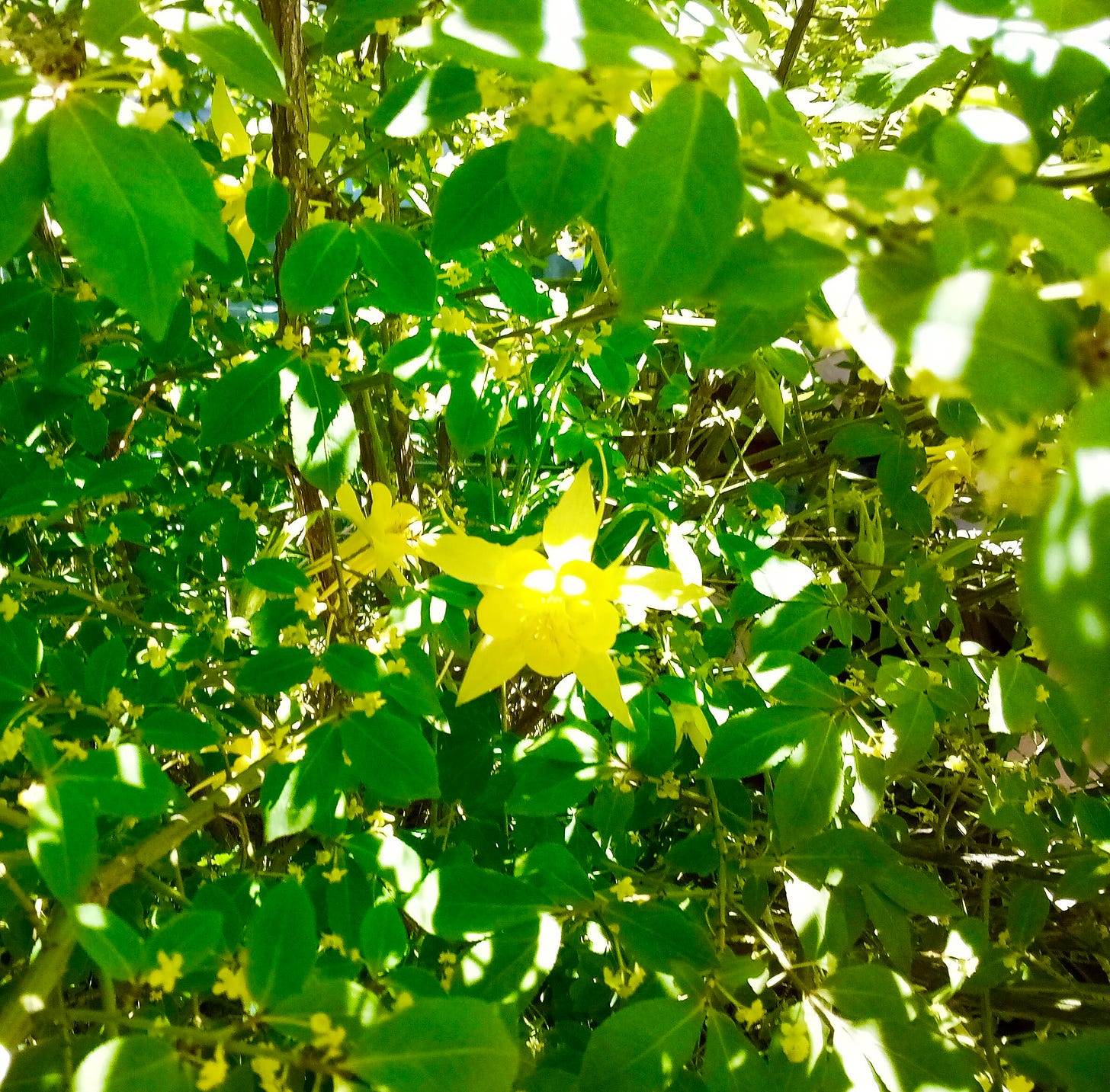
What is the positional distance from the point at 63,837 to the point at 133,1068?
13 cm

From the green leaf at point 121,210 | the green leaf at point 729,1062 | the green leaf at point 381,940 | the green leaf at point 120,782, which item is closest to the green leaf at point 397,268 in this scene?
the green leaf at point 121,210

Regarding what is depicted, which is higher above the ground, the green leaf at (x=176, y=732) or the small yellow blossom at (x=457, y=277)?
the small yellow blossom at (x=457, y=277)

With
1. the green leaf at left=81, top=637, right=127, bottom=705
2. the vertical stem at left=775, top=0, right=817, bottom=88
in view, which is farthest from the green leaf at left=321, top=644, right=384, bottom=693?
the vertical stem at left=775, top=0, right=817, bottom=88

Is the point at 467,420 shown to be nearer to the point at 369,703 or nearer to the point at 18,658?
the point at 369,703

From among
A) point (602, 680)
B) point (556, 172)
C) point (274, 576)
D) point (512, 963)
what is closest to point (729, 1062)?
point (512, 963)

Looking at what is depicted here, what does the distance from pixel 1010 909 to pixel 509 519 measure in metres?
0.83

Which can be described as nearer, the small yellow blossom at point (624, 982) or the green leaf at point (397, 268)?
the green leaf at point (397, 268)

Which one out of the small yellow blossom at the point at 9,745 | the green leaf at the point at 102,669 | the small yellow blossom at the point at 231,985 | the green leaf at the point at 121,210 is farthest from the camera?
the green leaf at the point at 102,669

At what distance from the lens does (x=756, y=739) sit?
78 cm

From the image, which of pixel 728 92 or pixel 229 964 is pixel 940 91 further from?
pixel 229 964

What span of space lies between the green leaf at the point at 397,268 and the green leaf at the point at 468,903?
423mm

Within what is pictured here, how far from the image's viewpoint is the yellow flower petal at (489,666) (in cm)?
66

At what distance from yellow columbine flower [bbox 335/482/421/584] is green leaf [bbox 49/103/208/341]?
1.17 feet

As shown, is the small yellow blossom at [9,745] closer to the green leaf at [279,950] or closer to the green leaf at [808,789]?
the green leaf at [279,950]
